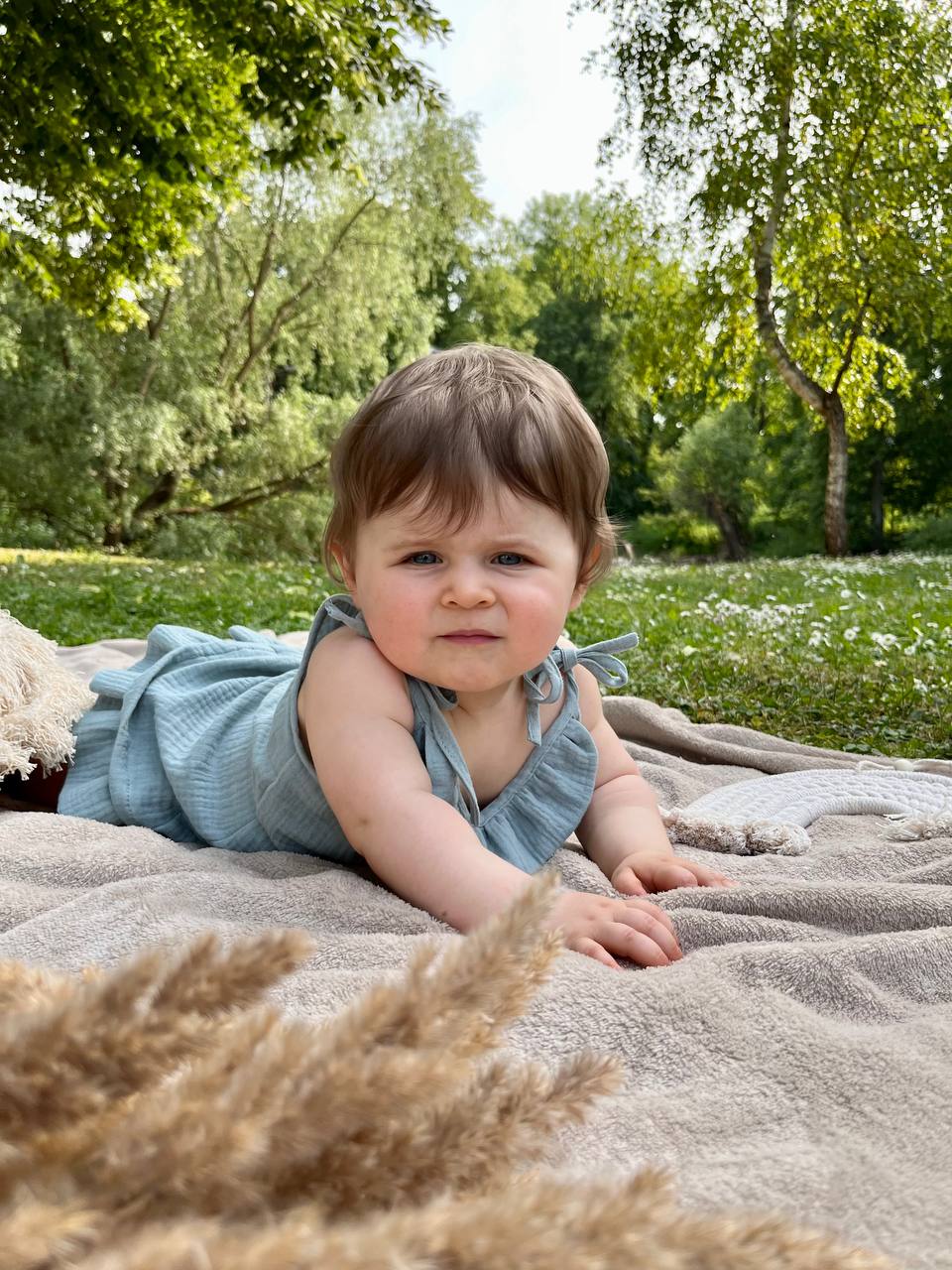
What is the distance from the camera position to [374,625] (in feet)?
7.47

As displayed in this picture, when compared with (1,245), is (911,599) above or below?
below

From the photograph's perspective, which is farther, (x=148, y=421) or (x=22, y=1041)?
(x=148, y=421)

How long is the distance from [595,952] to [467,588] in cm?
76

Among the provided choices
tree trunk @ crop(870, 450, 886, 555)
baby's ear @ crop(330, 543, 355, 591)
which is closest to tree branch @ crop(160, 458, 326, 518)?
tree trunk @ crop(870, 450, 886, 555)

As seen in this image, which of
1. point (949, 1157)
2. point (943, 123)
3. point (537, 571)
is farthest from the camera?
point (943, 123)

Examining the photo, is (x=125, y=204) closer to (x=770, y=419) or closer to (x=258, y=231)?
(x=258, y=231)

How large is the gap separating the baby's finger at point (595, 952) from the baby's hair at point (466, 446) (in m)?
0.87

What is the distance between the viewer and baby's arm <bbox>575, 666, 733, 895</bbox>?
236cm

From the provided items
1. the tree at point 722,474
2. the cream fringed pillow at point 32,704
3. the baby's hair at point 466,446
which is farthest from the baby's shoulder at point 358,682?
the tree at point 722,474

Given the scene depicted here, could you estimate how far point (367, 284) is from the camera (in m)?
23.0

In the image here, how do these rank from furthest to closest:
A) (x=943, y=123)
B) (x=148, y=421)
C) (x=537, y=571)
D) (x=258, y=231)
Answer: (x=258, y=231) < (x=148, y=421) < (x=943, y=123) < (x=537, y=571)

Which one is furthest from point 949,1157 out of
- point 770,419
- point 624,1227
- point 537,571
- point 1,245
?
point 770,419

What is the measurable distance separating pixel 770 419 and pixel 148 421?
16.5 meters

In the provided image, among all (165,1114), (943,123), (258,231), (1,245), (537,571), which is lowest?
(165,1114)
